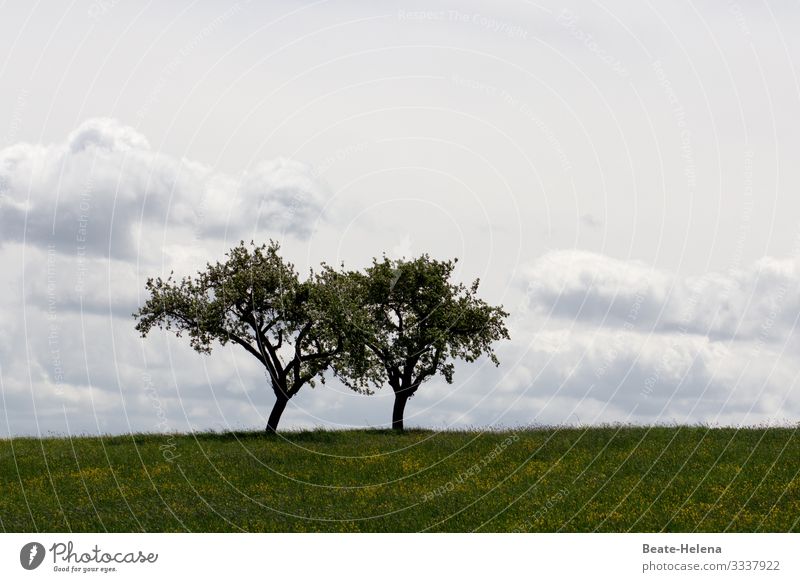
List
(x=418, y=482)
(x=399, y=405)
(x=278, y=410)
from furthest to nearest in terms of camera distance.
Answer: (x=399, y=405) < (x=278, y=410) < (x=418, y=482)

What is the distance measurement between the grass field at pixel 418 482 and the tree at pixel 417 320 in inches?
292

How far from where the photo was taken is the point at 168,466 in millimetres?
37812

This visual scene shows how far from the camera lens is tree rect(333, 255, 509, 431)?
51781 mm
